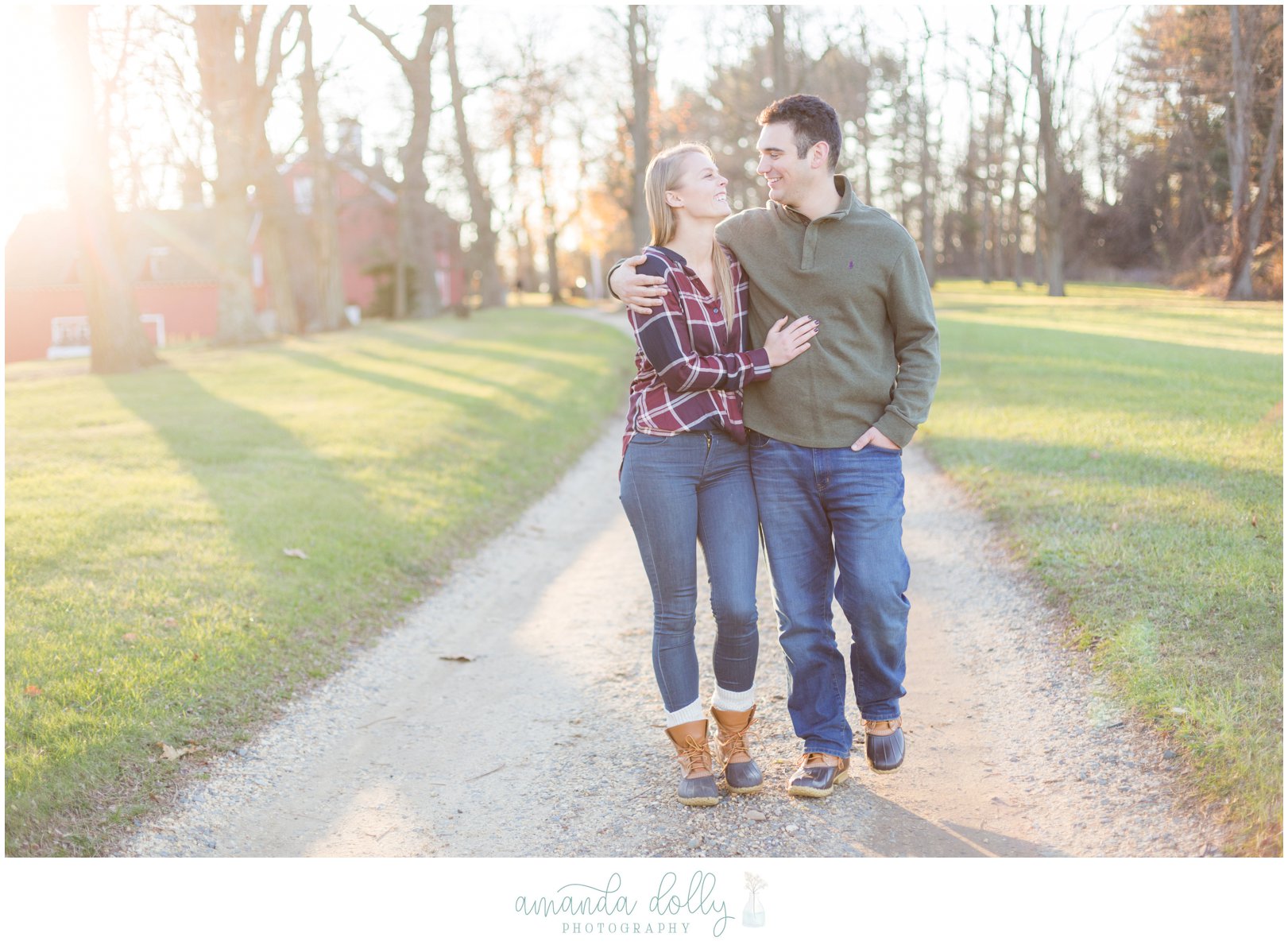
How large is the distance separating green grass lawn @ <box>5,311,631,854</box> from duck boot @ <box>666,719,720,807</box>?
1992 mm

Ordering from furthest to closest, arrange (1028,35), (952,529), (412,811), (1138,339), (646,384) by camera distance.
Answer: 1. (1028,35)
2. (1138,339)
3. (952,529)
4. (412,811)
5. (646,384)

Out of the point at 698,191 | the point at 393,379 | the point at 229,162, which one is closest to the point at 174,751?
the point at 698,191

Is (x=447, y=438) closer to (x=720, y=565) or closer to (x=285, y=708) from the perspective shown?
(x=285, y=708)

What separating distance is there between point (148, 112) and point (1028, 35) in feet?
71.5

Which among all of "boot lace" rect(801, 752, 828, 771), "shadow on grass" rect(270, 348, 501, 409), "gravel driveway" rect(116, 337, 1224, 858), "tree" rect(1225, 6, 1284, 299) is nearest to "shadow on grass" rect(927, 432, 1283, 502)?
"gravel driveway" rect(116, 337, 1224, 858)

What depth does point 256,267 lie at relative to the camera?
37.4 m

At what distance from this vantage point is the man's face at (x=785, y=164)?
367 cm

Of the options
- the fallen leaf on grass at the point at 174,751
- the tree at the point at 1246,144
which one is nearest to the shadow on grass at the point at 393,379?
the fallen leaf on grass at the point at 174,751

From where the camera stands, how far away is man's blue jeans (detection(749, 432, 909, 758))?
3717 millimetres

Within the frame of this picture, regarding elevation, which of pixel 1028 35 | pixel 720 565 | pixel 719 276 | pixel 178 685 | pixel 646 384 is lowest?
pixel 178 685

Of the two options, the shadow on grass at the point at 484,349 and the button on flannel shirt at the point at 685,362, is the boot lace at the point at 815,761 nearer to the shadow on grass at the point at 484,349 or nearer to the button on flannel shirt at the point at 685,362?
the button on flannel shirt at the point at 685,362

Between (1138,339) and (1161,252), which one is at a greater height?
(1161,252)

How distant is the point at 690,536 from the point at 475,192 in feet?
106
